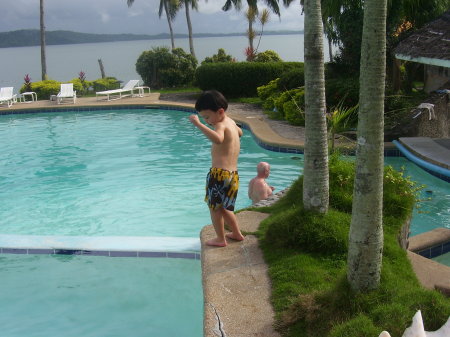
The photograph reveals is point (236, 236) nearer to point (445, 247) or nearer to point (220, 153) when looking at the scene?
point (220, 153)

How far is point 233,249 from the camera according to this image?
17.9ft

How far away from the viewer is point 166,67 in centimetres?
2597

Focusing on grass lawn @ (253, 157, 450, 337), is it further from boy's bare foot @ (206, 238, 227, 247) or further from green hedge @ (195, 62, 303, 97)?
green hedge @ (195, 62, 303, 97)

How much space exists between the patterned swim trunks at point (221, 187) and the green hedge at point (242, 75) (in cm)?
1676

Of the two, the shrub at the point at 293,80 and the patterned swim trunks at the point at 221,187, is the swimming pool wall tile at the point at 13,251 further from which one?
the shrub at the point at 293,80

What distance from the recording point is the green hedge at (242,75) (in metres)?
21.5

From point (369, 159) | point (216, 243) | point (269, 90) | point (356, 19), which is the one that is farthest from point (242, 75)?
point (369, 159)

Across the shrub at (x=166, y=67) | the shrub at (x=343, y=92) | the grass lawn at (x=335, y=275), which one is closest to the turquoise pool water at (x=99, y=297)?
the grass lawn at (x=335, y=275)

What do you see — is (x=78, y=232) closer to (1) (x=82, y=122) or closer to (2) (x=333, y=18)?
(1) (x=82, y=122)

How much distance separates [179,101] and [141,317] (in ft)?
52.3

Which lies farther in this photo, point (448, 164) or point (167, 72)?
point (167, 72)

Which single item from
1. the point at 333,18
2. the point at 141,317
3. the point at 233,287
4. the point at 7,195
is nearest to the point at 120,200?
the point at 7,195

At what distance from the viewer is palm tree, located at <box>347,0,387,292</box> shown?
11.0 feet

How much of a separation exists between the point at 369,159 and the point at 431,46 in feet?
28.7
